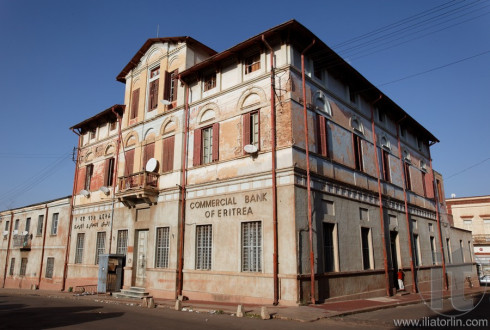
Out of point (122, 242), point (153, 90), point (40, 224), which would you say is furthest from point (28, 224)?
point (153, 90)

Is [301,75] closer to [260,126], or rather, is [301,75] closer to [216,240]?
[260,126]

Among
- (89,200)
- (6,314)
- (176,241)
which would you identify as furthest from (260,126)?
(89,200)

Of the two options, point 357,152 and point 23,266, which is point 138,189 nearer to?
point 357,152

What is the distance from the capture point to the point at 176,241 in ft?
52.5

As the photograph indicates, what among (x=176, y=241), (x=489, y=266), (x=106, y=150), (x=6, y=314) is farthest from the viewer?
(x=489, y=266)

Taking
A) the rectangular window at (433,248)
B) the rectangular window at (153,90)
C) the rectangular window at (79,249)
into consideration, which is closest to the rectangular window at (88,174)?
the rectangular window at (79,249)

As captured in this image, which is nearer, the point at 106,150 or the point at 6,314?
the point at 6,314

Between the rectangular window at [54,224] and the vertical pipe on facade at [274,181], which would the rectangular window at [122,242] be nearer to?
the rectangular window at [54,224]

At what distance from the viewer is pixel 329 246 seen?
46.3 feet


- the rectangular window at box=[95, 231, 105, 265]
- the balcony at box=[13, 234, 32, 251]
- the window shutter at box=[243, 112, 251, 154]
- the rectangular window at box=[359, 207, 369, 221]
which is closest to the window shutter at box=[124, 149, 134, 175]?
the rectangular window at box=[95, 231, 105, 265]

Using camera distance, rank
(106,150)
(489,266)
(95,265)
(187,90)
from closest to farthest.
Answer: (187,90) < (95,265) < (106,150) < (489,266)

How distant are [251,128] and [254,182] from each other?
2369mm

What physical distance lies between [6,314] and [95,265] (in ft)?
30.2

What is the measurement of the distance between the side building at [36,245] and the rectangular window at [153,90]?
983cm
